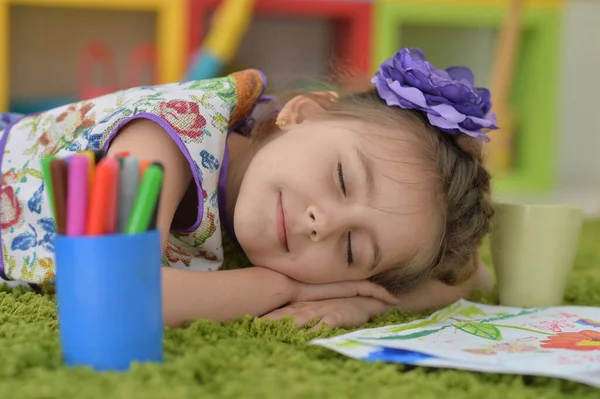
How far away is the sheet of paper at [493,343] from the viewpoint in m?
0.66

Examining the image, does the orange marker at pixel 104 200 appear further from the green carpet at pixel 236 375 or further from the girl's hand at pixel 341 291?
the girl's hand at pixel 341 291

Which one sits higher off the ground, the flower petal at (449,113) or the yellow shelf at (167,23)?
the yellow shelf at (167,23)

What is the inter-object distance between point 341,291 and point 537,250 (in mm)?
306

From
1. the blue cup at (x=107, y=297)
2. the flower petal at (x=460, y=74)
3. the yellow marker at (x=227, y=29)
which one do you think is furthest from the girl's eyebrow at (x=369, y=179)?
the yellow marker at (x=227, y=29)

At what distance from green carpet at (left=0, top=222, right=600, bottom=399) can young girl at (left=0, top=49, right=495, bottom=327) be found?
0.10 metres

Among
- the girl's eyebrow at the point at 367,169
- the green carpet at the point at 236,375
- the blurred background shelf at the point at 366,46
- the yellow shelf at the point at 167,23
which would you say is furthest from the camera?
the blurred background shelf at the point at 366,46

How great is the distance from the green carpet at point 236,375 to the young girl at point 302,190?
4.1 inches

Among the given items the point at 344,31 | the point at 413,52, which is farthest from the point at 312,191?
the point at 344,31

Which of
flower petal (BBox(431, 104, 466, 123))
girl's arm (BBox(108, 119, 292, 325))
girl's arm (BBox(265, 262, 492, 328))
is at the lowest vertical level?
girl's arm (BBox(265, 262, 492, 328))

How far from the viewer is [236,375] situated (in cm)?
62

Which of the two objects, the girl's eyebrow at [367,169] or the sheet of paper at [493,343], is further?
the girl's eyebrow at [367,169]

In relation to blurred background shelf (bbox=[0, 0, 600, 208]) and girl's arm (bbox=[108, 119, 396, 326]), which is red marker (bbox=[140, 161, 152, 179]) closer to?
girl's arm (bbox=[108, 119, 396, 326])

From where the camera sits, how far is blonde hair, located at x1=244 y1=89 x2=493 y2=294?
973mm

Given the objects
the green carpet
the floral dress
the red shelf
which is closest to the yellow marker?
the red shelf
